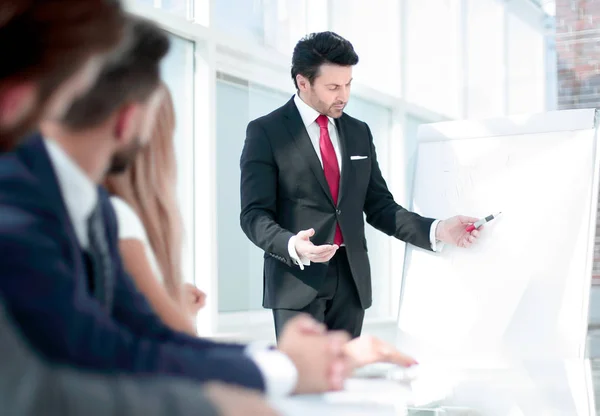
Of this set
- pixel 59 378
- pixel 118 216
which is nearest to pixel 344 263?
pixel 118 216

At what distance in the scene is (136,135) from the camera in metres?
0.64

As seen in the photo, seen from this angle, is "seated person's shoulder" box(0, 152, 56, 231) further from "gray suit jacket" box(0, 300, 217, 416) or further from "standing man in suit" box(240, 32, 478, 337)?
"standing man in suit" box(240, 32, 478, 337)

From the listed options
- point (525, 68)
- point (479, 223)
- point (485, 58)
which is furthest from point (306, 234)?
point (525, 68)

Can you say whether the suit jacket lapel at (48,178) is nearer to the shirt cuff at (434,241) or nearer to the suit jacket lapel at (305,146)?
the suit jacket lapel at (305,146)

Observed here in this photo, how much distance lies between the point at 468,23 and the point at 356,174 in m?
4.97

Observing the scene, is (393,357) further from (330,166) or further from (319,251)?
(330,166)

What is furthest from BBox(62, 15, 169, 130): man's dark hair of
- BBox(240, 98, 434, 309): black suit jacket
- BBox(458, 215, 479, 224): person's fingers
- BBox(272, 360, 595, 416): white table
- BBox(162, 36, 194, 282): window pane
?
BBox(162, 36, 194, 282): window pane

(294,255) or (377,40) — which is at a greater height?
(377,40)

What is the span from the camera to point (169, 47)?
69cm

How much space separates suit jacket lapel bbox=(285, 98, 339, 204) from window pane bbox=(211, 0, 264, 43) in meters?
1.19

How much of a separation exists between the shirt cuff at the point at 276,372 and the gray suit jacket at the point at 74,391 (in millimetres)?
117

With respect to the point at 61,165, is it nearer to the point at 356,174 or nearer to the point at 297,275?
the point at 297,275

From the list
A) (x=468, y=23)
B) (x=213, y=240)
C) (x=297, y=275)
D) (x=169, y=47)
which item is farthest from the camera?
(x=468, y=23)

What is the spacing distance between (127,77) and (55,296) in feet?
0.71
